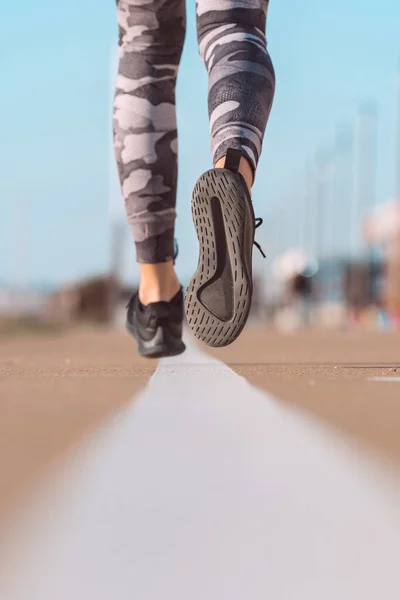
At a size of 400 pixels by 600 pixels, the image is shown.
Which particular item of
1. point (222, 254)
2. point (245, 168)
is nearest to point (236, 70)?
point (245, 168)

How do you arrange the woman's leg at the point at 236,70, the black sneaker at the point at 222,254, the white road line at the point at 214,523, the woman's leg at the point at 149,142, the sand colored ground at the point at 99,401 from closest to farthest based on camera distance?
the white road line at the point at 214,523, the sand colored ground at the point at 99,401, the black sneaker at the point at 222,254, the woman's leg at the point at 236,70, the woman's leg at the point at 149,142

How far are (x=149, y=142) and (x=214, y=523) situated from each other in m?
2.67

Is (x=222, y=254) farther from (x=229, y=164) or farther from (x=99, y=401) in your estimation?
(x=99, y=401)

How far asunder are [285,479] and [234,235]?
149cm

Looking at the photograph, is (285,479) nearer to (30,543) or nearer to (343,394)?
(30,543)

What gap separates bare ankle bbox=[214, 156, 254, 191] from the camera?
305cm

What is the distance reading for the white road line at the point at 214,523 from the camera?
0.96m

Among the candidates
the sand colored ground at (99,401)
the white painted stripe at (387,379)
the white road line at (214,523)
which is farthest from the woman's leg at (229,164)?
the white road line at (214,523)

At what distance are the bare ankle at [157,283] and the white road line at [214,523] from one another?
73.9 inches

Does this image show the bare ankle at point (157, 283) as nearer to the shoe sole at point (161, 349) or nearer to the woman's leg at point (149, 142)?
the woman's leg at point (149, 142)

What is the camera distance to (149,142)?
12.2 feet

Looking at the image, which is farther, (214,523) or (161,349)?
(161,349)

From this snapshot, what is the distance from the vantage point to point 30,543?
108cm

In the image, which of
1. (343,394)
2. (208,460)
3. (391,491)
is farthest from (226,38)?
(391,491)
